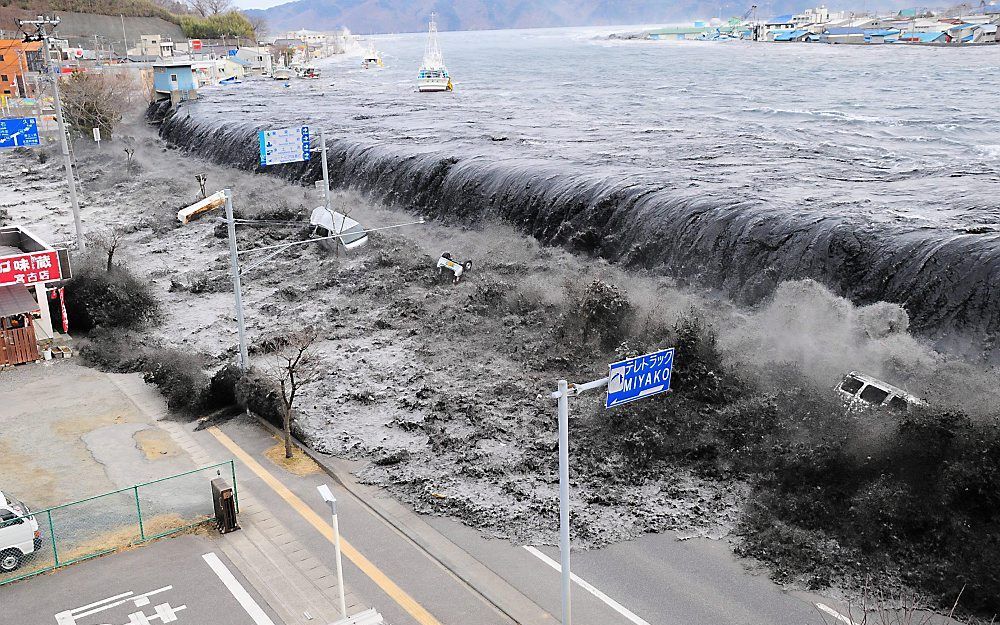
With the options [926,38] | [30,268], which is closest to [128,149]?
[30,268]

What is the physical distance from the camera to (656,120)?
71.8 metres

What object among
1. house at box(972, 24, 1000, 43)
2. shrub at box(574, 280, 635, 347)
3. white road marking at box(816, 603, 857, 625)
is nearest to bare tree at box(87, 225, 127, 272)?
shrub at box(574, 280, 635, 347)

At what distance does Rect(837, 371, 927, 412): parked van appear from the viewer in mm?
22295

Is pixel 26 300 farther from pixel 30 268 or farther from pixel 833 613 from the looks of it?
pixel 833 613

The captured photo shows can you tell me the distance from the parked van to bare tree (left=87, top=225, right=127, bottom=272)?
1318 inches

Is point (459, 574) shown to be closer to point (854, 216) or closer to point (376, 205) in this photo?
point (854, 216)

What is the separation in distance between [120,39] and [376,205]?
370 feet

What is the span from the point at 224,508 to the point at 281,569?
7.24 ft

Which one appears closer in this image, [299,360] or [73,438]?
[73,438]

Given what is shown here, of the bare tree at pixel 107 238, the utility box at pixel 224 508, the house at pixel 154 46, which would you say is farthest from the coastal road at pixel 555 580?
the house at pixel 154 46

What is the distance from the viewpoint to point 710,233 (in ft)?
118

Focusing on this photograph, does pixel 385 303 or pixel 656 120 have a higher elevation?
pixel 656 120

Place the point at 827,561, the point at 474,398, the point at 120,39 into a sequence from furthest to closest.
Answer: the point at 120,39, the point at 474,398, the point at 827,561

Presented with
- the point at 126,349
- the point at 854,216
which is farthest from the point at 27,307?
the point at 854,216
